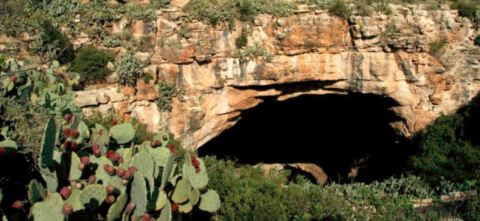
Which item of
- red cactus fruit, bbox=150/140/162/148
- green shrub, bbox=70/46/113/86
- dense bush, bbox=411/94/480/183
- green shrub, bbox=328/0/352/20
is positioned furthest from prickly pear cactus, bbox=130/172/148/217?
dense bush, bbox=411/94/480/183

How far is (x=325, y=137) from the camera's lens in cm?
2325

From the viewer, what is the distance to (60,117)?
7.97 m

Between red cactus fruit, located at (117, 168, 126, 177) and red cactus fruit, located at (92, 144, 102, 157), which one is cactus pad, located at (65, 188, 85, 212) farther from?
red cactus fruit, located at (92, 144, 102, 157)

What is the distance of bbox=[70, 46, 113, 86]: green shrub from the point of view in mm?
13453

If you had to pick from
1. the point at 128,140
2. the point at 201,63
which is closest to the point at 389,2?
the point at 201,63

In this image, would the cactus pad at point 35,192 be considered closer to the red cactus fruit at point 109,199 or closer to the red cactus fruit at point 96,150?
the red cactus fruit at point 109,199

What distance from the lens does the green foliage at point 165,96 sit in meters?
14.6

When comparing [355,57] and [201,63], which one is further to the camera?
[355,57]

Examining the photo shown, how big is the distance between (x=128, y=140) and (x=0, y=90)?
1.83m

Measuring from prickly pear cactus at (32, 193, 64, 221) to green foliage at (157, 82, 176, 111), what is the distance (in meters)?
9.33

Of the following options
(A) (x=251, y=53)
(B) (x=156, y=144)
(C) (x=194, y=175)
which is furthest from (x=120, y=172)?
(A) (x=251, y=53)

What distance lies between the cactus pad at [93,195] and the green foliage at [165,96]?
29.5ft

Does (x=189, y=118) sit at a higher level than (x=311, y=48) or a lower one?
lower

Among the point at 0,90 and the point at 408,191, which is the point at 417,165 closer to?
the point at 408,191
